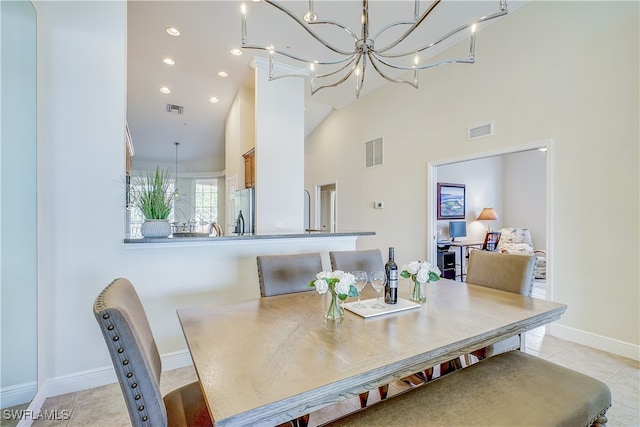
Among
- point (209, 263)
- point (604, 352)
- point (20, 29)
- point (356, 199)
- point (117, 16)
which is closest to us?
point (20, 29)

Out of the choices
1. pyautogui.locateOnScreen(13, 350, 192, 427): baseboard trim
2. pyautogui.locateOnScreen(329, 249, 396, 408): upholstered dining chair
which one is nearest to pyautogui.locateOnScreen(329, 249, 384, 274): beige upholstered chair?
pyautogui.locateOnScreen(329, 249, 396, 408): upholstered dining chair

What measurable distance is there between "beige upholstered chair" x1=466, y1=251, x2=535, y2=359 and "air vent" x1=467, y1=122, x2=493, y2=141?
211cm

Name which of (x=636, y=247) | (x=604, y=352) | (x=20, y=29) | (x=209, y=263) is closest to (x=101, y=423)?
(x=209, y=263)

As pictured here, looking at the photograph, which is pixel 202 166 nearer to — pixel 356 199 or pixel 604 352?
pixel 356 199

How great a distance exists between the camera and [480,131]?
388cm

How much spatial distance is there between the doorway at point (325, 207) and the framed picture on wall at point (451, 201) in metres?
2.47

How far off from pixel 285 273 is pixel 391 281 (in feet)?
2.44

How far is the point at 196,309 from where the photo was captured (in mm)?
1610

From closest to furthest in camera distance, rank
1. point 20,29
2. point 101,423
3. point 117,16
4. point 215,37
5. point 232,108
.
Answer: point 101,423
point 20,29
point 117,16
point 215,37
point 232,108

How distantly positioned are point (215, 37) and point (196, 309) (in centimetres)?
332

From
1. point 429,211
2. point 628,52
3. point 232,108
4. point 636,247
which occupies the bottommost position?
point 636,247

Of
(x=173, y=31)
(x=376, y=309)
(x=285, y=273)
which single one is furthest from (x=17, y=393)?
(x=173, y=31)

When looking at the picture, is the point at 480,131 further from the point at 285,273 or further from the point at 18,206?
the point at 18,206

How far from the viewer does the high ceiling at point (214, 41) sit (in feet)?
10.5
